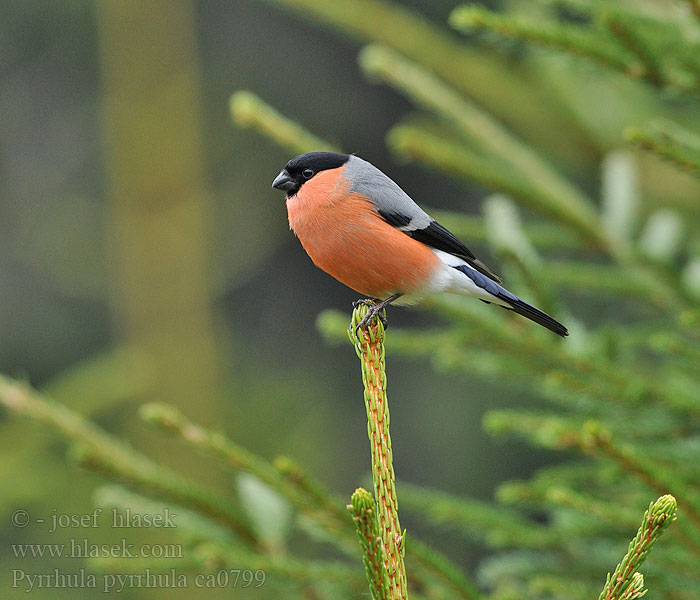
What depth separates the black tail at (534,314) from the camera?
6.30 ft

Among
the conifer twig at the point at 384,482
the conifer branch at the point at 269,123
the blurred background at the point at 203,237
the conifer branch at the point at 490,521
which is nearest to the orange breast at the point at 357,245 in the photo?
the conifer branch at the point at 269,123

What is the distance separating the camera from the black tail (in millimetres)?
1921

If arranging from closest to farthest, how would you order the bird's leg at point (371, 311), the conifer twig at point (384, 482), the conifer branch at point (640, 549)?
the conifer branch at point (640, 549)
the conifer twig at point (384, 482)
the bird's leg at point (371, 311)

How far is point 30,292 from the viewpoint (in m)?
9.55

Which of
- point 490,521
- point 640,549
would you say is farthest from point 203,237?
point 640,549

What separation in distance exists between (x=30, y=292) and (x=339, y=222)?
8255 millimetres

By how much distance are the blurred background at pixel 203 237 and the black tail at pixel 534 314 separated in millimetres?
1512

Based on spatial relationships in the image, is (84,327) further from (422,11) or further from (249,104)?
(249,104)

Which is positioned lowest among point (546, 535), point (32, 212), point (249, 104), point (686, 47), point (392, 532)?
point (32, 212)

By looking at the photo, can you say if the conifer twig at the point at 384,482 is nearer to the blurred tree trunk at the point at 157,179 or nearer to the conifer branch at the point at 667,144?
the conifer branch at the point at 667,144

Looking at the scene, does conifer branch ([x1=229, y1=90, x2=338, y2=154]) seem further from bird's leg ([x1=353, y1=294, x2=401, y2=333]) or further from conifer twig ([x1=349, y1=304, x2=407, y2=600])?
conifer twig ([x1=349, y1=304, x2=407, y2=600])

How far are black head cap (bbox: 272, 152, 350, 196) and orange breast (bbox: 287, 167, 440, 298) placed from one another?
0.05 meters

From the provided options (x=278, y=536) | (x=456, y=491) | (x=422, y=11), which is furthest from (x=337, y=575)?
(x=422, y=11)

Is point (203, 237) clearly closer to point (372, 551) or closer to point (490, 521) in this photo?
point (490, 521)
